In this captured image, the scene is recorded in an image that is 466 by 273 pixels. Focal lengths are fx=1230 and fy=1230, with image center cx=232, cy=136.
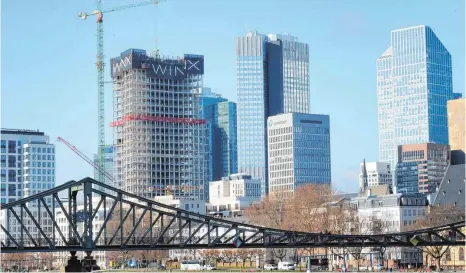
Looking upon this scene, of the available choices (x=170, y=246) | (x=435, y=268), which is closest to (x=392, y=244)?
(x=170, y=246)

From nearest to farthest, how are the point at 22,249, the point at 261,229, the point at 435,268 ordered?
the point at 22,249 < the point at 261,229 < the point at 435,268

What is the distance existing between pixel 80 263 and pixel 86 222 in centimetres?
479

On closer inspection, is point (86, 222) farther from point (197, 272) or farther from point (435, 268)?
point (435, 268)

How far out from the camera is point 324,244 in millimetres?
139000

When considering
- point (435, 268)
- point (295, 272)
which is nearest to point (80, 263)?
point (295, 272)

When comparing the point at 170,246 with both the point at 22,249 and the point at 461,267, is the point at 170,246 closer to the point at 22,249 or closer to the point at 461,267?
the point at 22,249

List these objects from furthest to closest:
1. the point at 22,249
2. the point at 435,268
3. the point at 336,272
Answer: the point at 435,268
the point at 336,272
the point at 22,249

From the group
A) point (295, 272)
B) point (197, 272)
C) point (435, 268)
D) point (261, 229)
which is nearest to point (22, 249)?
point (261, 229)

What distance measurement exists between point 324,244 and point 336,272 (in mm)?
34577

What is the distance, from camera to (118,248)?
129 m

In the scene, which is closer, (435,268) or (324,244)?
(324,244)

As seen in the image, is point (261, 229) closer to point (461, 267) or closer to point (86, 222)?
point (86, 222)

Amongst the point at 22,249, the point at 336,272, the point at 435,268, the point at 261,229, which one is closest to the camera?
the point at 22,249

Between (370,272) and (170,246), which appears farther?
(370,272)
